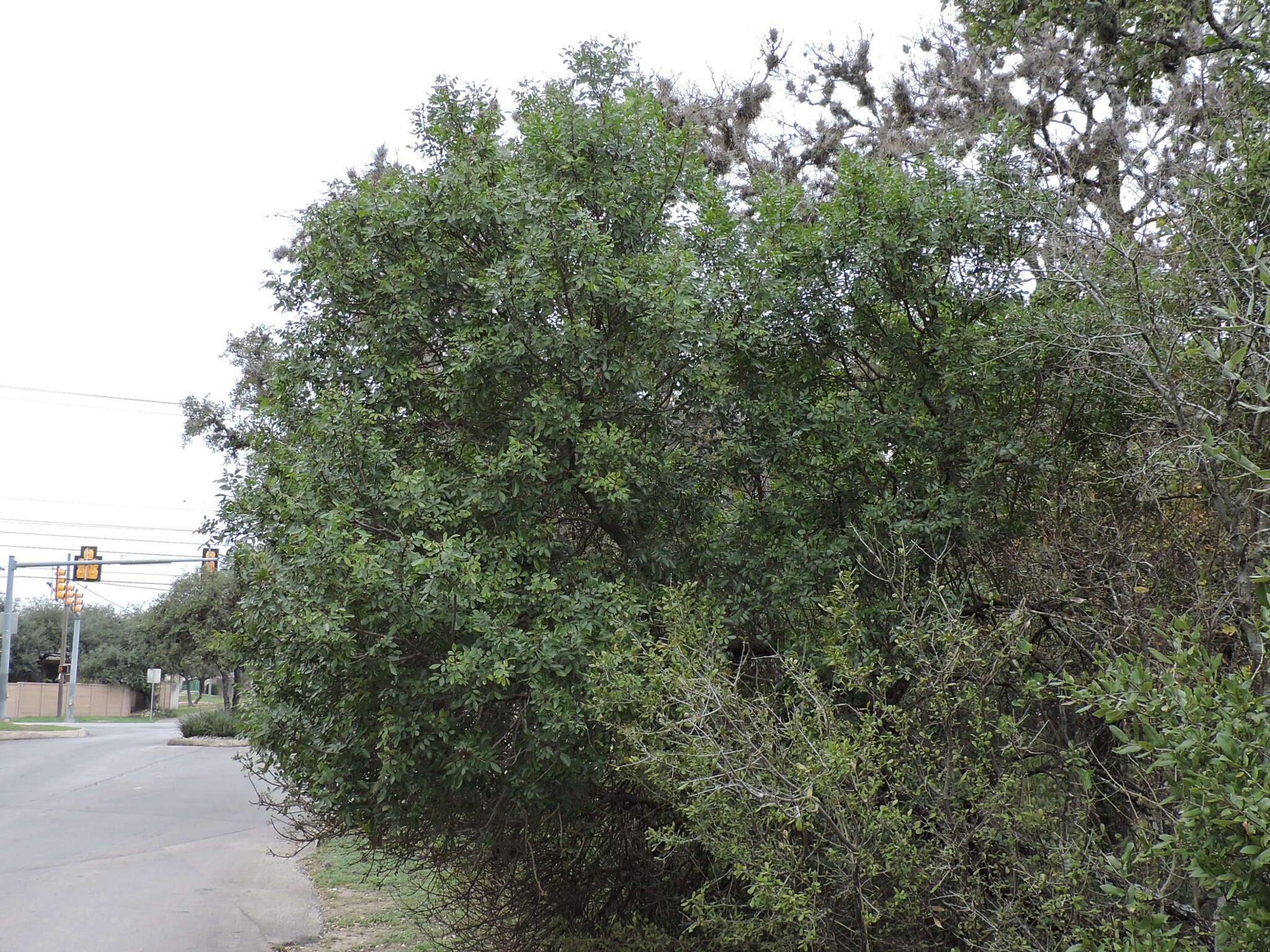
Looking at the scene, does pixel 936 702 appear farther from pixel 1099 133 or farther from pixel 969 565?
pixel 1099 133

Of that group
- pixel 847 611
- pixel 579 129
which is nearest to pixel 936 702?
pixel 847 611

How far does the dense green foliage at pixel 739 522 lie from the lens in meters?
4.39

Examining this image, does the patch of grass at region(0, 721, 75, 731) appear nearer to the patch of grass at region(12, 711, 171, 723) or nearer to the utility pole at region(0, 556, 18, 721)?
the utility pole at region(0, 556, 18, 721)

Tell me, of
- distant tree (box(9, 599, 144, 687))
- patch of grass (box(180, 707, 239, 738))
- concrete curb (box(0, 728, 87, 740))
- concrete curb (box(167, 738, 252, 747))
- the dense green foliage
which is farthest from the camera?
distant tree (box(9, 599, 144, 687))

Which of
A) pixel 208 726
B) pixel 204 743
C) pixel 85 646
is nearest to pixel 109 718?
pixel 85 646

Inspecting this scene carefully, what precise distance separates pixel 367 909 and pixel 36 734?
26.1 m

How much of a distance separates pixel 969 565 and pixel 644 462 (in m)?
2.12

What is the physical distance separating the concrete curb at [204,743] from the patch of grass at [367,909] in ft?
59.6

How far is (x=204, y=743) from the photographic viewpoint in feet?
95.8

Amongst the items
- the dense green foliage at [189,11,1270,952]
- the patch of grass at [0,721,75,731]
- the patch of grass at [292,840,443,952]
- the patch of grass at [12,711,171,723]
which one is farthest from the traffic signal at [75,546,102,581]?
the dense green foliage at [189,11,1270,952]

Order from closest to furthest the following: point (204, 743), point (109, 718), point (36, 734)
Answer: point (204, 743), point (36, 734), point (109, 718)

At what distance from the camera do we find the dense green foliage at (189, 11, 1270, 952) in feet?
14.4

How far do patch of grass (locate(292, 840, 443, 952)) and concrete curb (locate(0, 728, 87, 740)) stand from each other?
22209 millimetres

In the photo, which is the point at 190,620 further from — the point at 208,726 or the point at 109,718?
the point at 109,718
